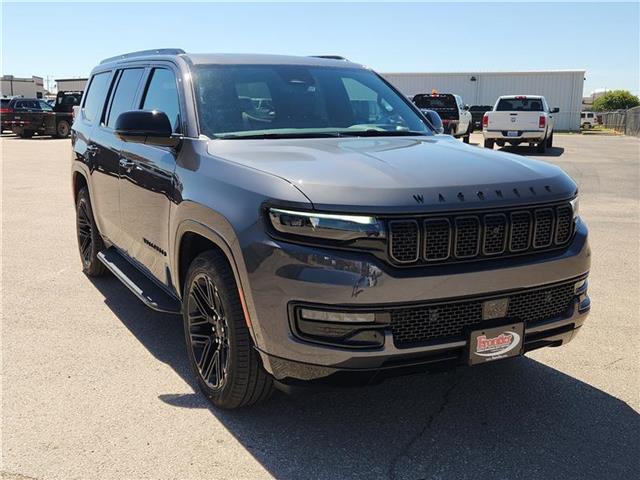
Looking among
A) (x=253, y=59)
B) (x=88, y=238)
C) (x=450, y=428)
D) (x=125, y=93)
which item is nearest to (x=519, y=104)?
(x=88, y=238)

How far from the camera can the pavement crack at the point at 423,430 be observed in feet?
9.94

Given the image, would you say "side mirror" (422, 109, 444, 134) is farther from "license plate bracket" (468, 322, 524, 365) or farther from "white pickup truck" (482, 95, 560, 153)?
"white pickup truck" (482, 95, 560, 153)

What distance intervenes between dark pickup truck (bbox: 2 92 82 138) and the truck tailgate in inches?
731

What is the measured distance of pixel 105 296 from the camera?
5750 mm

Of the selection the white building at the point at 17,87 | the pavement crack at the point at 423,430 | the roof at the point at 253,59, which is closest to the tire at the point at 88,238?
the roof at the point at 253,59

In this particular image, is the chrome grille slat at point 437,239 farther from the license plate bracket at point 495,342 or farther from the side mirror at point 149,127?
the side mirror at point 149,127

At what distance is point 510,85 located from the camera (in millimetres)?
49469

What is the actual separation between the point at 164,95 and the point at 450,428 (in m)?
2.79

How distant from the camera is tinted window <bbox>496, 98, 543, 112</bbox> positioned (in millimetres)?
22594

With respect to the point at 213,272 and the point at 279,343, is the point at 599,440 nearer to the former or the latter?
the point at 279,343

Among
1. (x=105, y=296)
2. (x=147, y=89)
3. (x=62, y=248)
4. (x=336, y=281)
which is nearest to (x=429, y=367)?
(x=336, y=281)

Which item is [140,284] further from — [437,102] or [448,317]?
[437,102]

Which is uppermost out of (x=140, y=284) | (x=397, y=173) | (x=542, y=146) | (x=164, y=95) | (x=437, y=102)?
(x=164, y=95)

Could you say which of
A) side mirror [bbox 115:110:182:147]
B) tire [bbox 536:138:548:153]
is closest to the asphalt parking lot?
side mirror [bbox 115:110:182:147]
